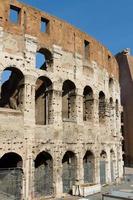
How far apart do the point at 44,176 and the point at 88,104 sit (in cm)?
588

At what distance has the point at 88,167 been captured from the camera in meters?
17.5

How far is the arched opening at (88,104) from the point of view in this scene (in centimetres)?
1839

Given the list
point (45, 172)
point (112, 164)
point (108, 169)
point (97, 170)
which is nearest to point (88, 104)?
point (97, 170)

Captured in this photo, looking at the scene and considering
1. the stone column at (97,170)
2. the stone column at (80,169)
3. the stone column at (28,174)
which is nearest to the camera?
the stone column at (28,174)

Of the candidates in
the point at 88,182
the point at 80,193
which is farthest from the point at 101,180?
the point at 80,193

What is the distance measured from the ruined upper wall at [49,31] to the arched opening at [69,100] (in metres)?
2.08

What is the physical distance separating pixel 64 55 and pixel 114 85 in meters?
7.07

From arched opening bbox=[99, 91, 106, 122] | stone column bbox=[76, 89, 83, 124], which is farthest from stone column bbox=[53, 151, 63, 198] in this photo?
arched opening bbox=[99, 91, 106, 122]

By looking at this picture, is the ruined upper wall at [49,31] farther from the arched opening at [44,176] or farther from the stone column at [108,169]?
the stone column at [108,169]

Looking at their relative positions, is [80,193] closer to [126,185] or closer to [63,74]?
[126,185]

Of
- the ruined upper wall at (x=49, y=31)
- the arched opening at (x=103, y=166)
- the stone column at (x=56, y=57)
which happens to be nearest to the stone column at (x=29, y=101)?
the stone column at (x=56, y=57)

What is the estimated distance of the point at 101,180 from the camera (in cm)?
1836

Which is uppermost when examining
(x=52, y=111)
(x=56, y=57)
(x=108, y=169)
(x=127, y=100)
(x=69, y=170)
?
(x=127, y=100)

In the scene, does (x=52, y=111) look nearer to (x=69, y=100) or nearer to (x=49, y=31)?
(x=69, y=100)
